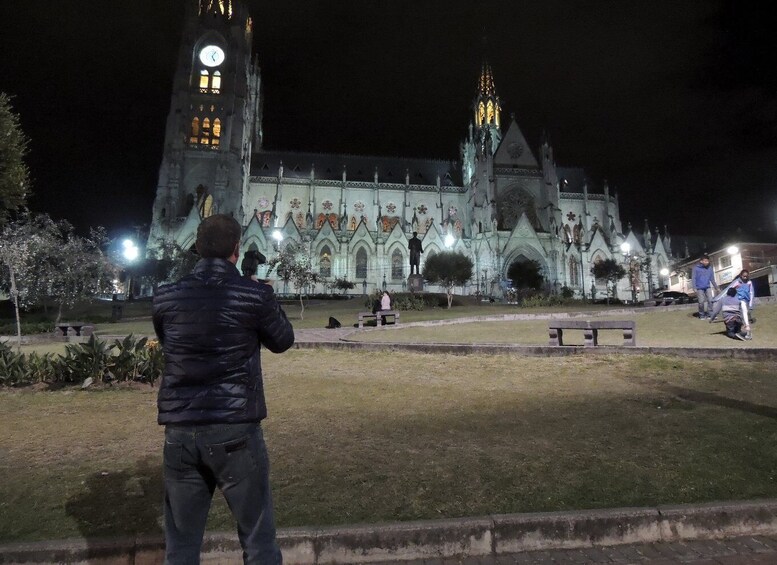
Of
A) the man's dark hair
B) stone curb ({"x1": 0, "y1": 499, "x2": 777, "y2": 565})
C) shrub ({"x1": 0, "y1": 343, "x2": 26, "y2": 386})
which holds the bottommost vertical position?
stone curb ({"x1": 0, "y1": 499, "x2": 777, "y2": 565})

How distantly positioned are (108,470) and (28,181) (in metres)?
23.0

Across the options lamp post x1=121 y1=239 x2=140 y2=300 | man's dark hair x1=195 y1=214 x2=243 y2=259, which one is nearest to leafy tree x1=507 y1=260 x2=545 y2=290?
lamp post x1=121 y1=239 x2=140 y2=300

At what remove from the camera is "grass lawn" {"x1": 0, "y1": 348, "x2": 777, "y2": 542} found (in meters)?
3.60

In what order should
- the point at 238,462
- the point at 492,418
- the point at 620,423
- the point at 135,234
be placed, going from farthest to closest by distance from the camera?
the point at 135,234 < the point at 492,418 < the point at 620,423 < the point at 238,462

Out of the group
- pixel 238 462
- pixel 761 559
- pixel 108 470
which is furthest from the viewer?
pixel 108 470

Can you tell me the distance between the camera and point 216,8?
6222cm

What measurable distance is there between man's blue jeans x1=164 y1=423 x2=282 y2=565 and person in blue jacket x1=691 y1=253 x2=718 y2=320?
49.7 ft

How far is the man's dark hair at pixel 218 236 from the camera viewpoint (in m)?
2.57

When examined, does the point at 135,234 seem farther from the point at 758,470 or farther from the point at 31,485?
the point at 758,470

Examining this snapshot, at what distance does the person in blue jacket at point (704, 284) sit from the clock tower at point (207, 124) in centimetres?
4769

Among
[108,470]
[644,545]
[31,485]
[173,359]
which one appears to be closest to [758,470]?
[644,545]

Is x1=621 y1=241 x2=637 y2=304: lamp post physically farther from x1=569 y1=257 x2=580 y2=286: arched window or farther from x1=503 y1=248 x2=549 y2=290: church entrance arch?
x1=503 y1=248 x2=549 y2=290: church entrance arch

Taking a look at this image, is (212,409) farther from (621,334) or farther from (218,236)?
(621,334)

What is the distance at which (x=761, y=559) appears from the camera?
2996 millimetres
